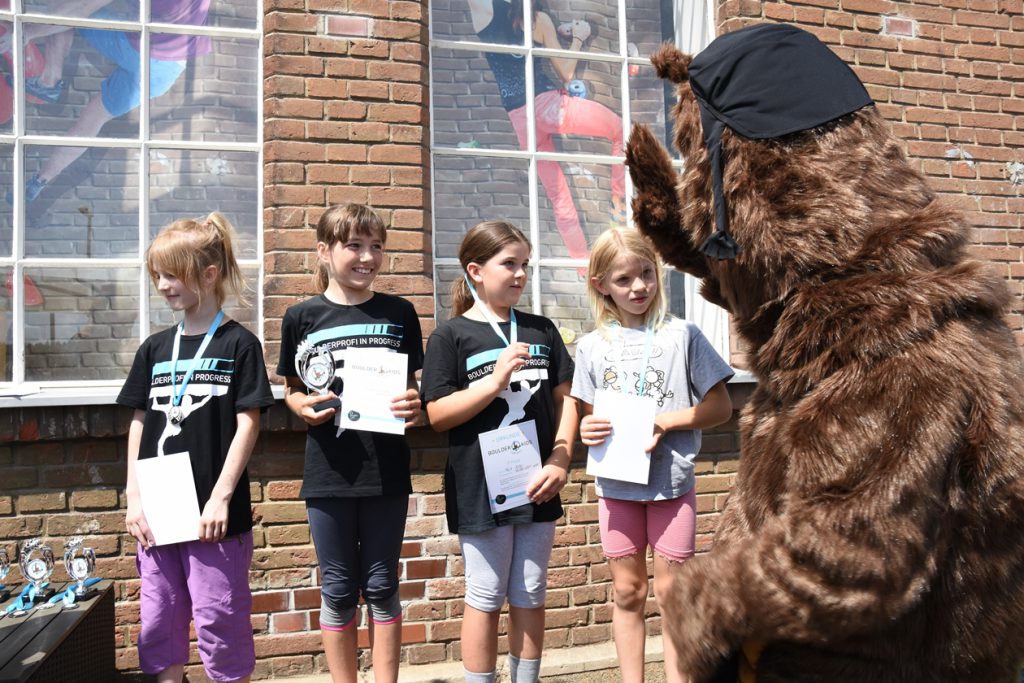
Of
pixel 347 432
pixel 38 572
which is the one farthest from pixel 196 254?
pixel 38 572

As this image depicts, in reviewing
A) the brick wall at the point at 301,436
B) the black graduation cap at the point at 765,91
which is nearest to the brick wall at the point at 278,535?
the brick wall at the point at 301,436

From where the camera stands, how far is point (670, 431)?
3127 mm

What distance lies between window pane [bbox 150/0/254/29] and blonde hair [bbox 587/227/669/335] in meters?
2.07

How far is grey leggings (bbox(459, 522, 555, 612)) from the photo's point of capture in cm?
289

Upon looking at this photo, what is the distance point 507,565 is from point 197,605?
1066mm

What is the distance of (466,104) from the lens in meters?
4.22

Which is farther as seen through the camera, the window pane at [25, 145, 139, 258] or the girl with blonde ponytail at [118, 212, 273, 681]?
the window pane at [25, 145, 139, 258]

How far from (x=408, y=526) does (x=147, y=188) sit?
77.2 inches

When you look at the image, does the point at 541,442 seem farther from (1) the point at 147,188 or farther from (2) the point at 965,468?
(1) the point at 147,188

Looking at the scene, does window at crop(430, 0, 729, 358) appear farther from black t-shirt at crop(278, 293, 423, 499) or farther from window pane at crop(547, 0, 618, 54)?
black t-shirt at crop(278, 293, 423, 499)

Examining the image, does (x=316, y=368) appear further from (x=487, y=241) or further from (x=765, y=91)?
(x=765, y=91)

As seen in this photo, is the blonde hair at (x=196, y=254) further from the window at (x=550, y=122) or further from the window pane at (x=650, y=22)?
the window pane at (x=650, y=22)

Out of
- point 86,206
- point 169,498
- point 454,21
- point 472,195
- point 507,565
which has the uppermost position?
point 454,21

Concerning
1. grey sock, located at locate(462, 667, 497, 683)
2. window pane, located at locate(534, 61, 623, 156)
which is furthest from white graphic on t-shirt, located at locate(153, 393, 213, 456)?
window pane, located at locate(534, 61, 623, 156)
